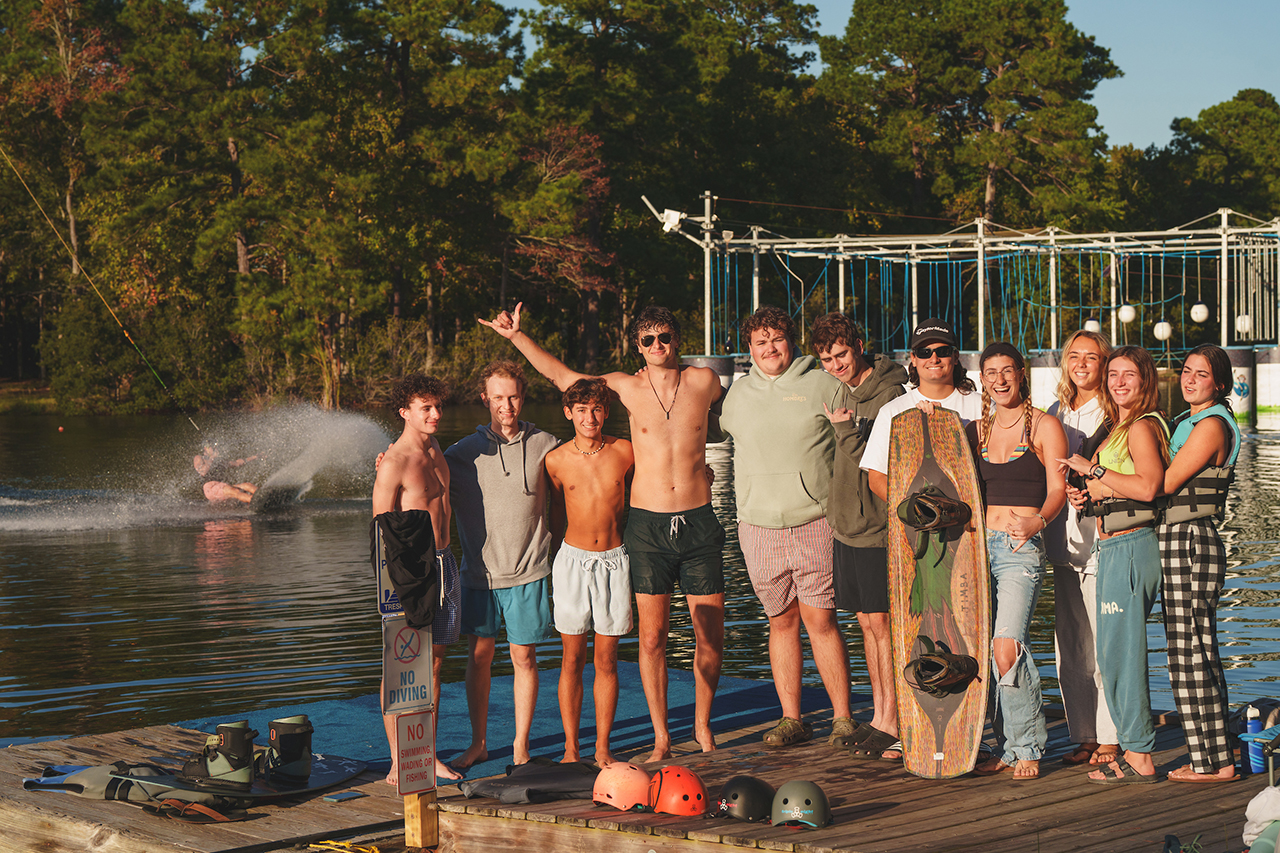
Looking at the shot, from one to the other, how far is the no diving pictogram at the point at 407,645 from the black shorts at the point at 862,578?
205 centimetres

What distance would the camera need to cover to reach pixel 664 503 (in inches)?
250

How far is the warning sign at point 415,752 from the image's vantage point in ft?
17.5

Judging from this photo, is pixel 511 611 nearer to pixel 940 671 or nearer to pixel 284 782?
pixel 284 782

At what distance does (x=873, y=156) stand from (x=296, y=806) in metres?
61.4

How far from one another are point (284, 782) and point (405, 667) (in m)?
1.18

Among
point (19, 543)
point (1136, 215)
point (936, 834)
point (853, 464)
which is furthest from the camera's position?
point (1136, 215)

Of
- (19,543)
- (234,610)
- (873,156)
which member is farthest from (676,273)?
(234,610)

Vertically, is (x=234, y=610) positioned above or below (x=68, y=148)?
below

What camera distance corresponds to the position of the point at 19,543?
57.6 ft

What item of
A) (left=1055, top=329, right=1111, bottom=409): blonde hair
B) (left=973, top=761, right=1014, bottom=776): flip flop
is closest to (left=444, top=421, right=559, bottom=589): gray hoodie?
(left=973, top=761, right=1014, bottom=776): flip flop

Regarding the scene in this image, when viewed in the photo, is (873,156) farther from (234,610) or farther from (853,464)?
(853,464)

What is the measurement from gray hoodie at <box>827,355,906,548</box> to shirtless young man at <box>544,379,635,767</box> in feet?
3.31

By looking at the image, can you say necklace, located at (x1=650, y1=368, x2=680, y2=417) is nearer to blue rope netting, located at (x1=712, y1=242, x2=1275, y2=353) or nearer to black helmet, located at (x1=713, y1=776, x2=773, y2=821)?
black helmet, located at (x1=713, y1=776, x2=773, y2=821)

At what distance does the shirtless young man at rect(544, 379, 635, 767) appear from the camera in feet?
20.3
